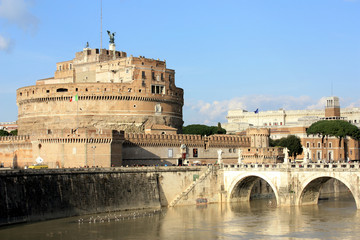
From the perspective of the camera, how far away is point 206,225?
179 feet

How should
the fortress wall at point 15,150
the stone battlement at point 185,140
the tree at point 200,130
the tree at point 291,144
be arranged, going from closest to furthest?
1. the fortress wall at point 15,150
2. the stone battlement at point 185,140
3. the tree at point 291,144
4. the tree at point 200,130

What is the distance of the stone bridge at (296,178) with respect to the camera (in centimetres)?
5909

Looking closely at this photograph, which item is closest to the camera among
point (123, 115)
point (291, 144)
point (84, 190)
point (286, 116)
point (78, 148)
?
point (84, 190)

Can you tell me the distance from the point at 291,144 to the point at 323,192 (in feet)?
80.5

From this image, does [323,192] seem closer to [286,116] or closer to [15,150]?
[15,150]

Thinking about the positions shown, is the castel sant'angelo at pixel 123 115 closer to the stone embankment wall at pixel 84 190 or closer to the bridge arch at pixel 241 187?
the bridge arch at pixel 241 187

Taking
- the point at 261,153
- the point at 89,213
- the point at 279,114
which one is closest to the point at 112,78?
the point at 261,153

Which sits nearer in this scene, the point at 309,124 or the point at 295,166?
the point at 295,166

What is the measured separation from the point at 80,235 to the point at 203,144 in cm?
4013

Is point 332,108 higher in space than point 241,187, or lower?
higher

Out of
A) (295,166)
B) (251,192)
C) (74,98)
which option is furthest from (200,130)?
(295,166)

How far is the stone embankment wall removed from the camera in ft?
169

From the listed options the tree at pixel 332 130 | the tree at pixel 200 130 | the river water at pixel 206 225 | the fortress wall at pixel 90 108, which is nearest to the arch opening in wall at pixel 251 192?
the river water at pixel 206 225

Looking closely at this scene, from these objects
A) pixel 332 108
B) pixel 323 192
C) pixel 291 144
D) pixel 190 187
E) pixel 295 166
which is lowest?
pixel 323 192
